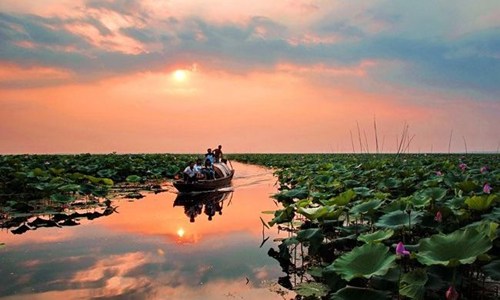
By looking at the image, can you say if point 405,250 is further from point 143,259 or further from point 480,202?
point 143,259

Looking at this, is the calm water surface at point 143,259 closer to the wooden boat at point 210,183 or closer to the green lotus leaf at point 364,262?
the green lotus leaf at point 364,262

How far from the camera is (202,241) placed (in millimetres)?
7629

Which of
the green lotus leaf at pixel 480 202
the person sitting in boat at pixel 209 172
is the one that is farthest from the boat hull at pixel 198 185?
the green lotus leaf at pixel 480 202

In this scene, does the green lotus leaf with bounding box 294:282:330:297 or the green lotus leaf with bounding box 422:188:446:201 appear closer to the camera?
the green lotus leaf with bounding box 294:282:330:297

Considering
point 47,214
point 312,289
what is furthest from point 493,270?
point 47,214

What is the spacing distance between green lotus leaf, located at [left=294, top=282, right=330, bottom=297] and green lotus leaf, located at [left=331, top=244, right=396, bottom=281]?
761mm

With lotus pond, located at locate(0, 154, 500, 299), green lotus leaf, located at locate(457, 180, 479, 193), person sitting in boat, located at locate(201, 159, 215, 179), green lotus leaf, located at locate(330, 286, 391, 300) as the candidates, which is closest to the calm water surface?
lotus pond, located at locate(0, 154, 500, 299)

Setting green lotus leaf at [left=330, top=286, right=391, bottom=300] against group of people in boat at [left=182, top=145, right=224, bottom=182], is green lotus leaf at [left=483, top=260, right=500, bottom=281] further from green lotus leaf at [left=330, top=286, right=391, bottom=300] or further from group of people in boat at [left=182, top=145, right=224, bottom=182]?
group of people in boat at [left=182, top=145, right=224, bottom=182]

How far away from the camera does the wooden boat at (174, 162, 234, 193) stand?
1521cm

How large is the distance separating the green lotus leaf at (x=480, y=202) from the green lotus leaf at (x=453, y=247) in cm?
136

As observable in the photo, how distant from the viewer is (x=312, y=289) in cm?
458

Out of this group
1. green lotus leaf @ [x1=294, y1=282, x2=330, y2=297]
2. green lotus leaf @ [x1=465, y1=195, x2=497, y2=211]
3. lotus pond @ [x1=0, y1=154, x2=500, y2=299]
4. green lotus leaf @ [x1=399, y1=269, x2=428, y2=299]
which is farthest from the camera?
green lotus leaf @ [x1=465, y1=195, x2=497, y2=211]

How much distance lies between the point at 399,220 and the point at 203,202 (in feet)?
29.6

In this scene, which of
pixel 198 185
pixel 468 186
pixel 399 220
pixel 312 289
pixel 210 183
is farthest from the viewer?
pixel 210 183
